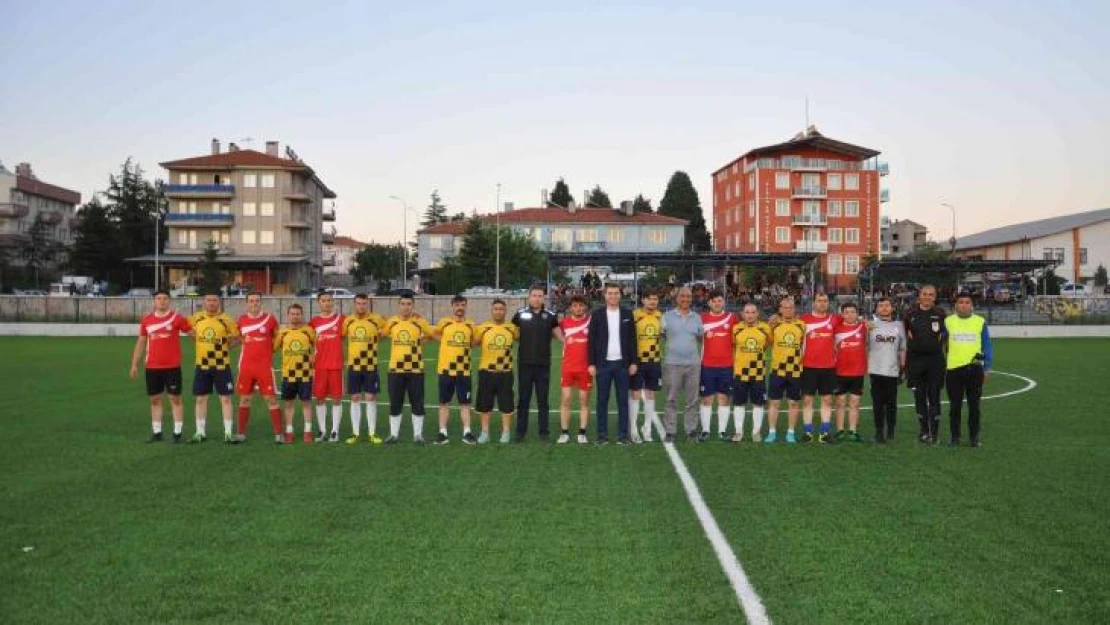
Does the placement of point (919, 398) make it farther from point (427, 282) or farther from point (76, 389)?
point (427, 282)

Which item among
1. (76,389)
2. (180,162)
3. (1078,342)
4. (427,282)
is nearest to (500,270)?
(427,282)

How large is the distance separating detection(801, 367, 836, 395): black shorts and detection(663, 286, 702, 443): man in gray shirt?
1.34 metres

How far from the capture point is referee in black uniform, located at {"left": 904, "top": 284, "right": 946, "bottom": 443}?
1111cm

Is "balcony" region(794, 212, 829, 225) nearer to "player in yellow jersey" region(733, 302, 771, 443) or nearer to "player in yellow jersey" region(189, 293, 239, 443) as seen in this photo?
"player in yellow jersey" region(733, 302, 771, 443)

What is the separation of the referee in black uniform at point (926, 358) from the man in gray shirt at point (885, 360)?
0.13 meters

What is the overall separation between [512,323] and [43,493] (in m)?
5.44

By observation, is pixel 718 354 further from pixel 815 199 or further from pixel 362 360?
pixel 815 199

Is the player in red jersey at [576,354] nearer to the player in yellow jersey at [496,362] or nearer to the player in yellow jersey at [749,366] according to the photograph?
the player in yellow jersey at [496,362]

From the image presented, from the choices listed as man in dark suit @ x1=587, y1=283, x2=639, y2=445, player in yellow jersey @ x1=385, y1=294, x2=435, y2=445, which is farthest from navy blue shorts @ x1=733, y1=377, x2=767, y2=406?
player in yellow jersey @ x1=385, y1=294, x2=435, y2=445

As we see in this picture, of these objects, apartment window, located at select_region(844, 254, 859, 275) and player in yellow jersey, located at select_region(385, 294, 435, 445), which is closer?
player in yellow jersey, located at select_region(385, 294, 435, 445)

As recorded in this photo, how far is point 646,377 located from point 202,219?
69.0m

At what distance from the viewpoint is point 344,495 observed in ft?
27.0

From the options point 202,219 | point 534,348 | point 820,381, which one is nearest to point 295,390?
point 534,348

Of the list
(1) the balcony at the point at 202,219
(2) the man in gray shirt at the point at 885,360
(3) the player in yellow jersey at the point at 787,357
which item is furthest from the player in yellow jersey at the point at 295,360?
(1) the balcony at the point at 202,219
